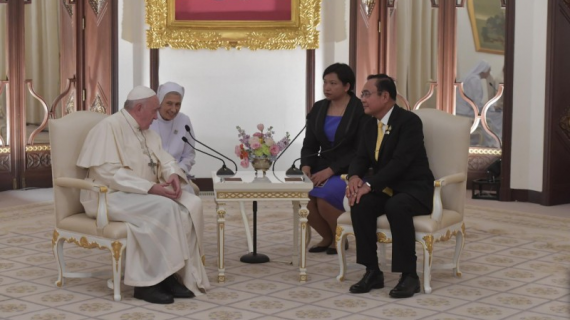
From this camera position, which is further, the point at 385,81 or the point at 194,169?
the point at 194,169

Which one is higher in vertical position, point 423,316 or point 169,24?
point 169,24

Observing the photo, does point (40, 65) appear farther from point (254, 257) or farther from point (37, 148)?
point (254, 257)

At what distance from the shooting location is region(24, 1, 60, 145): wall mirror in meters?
9.65

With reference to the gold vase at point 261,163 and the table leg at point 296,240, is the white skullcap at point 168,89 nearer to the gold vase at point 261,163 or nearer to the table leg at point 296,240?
the gold vase at point 261,163

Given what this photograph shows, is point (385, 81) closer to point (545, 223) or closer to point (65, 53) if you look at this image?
point (545, 223)

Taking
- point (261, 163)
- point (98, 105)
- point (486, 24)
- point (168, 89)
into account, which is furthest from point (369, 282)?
point (486, 24)

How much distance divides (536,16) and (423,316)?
4.95 m

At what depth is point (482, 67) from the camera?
980 cm

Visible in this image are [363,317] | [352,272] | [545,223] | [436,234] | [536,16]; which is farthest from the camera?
[536,16]

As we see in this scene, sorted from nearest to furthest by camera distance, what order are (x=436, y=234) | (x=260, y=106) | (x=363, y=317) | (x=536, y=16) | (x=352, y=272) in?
(x=363, y=317), (x=436, y=234), (x=352, y=272), (x=536, y=16), (x=260, y=106)

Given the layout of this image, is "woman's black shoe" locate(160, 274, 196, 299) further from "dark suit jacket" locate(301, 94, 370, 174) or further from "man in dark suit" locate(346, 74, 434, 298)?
"dark suit jacket" locate(301, 94, 370, 174)

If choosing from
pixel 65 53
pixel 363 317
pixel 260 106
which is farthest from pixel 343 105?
pixel 65 53

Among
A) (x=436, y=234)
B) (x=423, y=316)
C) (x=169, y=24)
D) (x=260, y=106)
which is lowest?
(x=423, y=316)

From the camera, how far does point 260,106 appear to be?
30.9 feet
